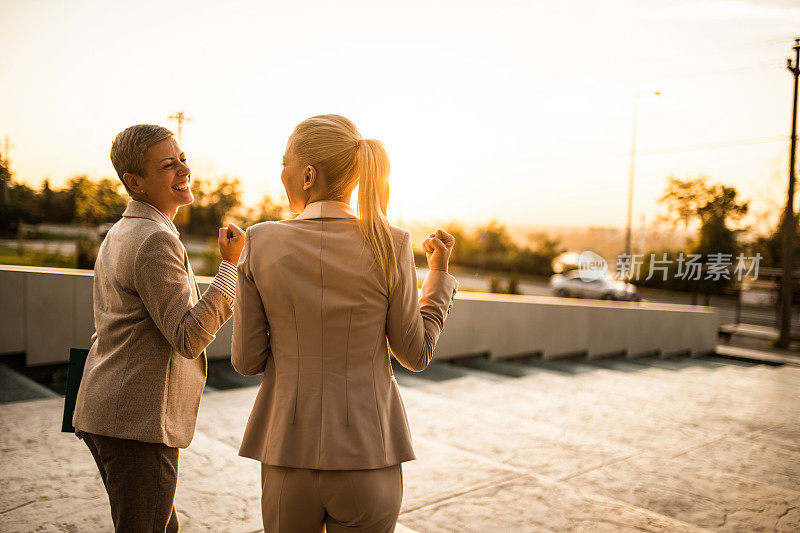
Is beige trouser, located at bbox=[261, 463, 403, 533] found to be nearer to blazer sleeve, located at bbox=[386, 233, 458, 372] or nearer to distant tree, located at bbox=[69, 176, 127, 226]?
blazer sleeve, located at bbox=[386, 233, 458, 372]

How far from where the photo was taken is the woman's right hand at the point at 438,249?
1587 mm

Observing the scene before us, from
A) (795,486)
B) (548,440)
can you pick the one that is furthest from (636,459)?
(795,486)

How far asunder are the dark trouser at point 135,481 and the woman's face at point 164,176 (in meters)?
0.65

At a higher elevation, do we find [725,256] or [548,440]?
[725,256]

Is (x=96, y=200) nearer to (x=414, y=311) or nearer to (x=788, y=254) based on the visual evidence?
(x=414, y=311)

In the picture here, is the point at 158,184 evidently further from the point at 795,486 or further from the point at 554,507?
the point at 795,486

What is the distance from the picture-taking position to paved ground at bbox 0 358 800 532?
3.10 m

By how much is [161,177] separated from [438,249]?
2.63 feet

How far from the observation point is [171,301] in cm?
158

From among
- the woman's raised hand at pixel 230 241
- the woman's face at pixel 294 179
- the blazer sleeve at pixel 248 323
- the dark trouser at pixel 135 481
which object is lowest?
the dark trouser at pixel 135 481

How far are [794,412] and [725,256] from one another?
27.5 ft

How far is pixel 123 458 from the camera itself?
1.62m

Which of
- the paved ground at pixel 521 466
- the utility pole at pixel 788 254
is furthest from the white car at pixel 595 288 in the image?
Answer: the paved ground at pixel 521 466

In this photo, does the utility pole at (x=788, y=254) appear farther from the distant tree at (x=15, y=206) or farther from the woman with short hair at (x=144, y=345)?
the distant tree at (x=15, y=206)
